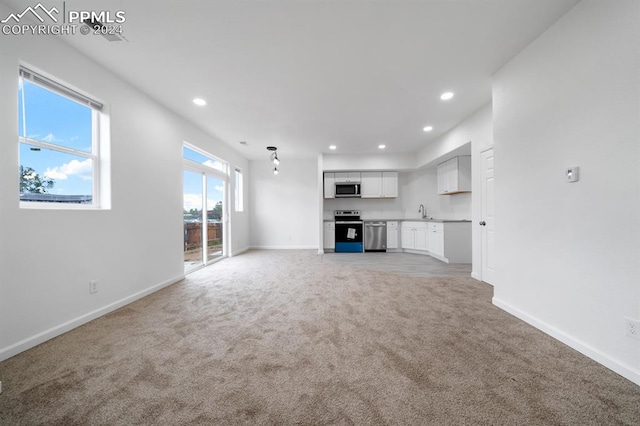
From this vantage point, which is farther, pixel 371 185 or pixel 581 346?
pixel 371 185

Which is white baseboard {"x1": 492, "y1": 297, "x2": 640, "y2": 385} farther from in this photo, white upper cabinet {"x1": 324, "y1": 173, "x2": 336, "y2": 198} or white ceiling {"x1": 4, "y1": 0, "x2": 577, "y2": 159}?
white upper cabinet {"x1": 324, "y1": 173, "x2": 336, "y2": 198}

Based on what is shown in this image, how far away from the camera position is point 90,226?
2.52 m

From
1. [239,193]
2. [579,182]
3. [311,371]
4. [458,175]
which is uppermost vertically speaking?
[458,175]

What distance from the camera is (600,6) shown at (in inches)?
67.7

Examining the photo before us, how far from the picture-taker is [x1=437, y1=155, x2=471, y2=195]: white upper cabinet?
508 centimetres

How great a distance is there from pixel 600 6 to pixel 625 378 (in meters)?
2.52

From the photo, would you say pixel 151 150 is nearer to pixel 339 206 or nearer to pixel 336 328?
pixel 336 328

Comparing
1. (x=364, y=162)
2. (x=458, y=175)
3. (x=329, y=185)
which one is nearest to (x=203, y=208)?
(x=329, y=185)

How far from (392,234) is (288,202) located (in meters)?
3.18

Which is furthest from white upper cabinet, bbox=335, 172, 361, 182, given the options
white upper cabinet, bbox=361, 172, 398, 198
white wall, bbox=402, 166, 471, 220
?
white wall, bbox=402, 166, 471, 220

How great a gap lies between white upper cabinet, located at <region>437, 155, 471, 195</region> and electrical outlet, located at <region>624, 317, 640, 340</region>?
3860 millimetres

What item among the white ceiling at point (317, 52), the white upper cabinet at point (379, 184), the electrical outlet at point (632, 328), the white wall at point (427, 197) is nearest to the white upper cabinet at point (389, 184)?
the white upper cabinet at point (379, 184)

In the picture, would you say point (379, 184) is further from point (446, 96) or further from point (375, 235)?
point (446, 96)

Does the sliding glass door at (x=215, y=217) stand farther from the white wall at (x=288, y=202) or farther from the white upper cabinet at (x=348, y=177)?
the white upper cabinet at (x=348, y=177)
